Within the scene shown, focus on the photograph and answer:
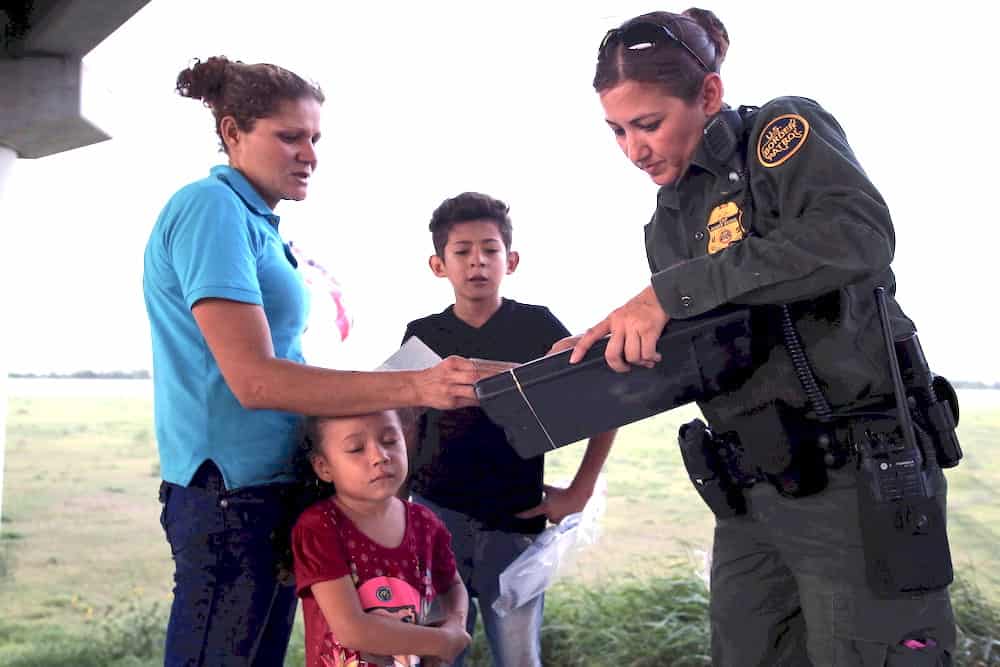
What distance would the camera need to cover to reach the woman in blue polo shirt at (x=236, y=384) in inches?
62.8

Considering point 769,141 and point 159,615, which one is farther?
point 159,615

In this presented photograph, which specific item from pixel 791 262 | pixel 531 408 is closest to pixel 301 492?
pixel 531 408

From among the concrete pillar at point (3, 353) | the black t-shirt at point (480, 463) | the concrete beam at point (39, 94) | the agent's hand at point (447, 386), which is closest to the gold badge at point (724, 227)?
the agent's hand at point (447, 386)

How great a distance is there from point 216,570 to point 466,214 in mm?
1414

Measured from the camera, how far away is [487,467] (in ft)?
8.18

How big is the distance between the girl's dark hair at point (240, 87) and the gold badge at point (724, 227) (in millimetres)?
829

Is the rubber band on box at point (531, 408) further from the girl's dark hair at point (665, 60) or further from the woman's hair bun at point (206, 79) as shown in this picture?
the woman's hair bun at point (206, 79)

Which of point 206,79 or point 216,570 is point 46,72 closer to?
point 206,79

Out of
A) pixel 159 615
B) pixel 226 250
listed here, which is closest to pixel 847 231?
pixel 226 250

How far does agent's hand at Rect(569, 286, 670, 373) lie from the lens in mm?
1491

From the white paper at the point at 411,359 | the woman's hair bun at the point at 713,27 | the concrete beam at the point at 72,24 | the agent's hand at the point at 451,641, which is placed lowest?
the agent's hand at the point at 451,641

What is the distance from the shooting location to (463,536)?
248 cm

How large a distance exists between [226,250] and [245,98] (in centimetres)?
35

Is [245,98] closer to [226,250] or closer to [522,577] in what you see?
[226,250]
